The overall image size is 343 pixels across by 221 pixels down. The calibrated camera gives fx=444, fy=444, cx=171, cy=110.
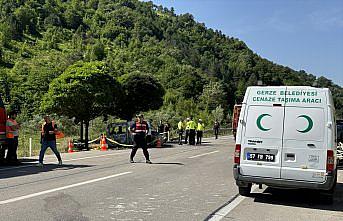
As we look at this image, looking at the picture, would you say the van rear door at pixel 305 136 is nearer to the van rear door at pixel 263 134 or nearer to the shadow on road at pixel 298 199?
the van rear door at pixel 263 134

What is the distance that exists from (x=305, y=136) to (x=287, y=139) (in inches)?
14.0

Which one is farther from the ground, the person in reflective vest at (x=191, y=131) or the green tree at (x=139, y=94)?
the green tree at (x=139, y=94)

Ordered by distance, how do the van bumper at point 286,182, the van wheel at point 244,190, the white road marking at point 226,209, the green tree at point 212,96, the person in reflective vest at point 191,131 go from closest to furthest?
the white road marking at point 226,209 < the van bumper at point 286,182 < the van wheel at point 244,190 < the person in reflective vest at point 191,131 < the green tree at point 212,96

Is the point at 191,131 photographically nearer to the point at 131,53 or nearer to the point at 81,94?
the point at 81,94

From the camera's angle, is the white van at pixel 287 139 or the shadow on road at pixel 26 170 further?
the shadow on road at pixel 26 170

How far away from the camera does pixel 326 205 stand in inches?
360

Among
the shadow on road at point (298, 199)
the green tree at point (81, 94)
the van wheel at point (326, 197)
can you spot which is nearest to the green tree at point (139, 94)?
the green tree at point (81, 94)

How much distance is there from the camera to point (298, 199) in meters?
9.74

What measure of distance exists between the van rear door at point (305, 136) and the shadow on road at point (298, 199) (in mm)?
698

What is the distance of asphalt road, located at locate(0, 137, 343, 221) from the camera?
295 inches

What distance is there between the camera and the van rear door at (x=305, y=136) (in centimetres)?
872

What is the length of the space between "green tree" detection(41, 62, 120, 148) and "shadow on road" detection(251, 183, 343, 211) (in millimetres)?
18547

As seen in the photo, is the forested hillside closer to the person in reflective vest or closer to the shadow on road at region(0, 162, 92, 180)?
the person in reflective vest

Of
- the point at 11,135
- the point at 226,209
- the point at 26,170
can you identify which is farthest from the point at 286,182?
the point at 11,135
